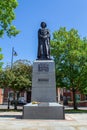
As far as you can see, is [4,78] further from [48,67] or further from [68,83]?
[48,67]

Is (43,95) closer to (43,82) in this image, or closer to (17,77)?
(43,82)

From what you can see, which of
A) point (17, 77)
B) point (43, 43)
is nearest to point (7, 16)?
point (43, 43)

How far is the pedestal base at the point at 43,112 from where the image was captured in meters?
14.7

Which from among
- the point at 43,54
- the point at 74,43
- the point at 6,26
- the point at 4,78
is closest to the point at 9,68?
the point at 4,78

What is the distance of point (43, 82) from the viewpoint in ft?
55.1

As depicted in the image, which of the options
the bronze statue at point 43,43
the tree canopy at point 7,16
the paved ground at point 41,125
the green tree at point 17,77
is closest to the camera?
the paved ground at point 41,125

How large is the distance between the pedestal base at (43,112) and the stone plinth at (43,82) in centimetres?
149

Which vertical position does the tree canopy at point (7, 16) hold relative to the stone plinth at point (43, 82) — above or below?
above

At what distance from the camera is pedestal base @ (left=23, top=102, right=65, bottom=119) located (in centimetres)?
1472

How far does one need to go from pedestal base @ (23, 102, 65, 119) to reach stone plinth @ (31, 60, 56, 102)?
149 centimetres

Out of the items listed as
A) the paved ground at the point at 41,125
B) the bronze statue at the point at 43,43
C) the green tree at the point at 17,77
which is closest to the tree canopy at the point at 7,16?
the bronze statue at the point at 43,43

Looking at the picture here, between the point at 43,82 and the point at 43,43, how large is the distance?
11.7ft

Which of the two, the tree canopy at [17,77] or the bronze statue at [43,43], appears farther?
the tree canopy at [17,77]

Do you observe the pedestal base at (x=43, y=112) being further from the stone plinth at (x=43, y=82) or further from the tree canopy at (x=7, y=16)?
the tree canopy at (x=7, y=16)
